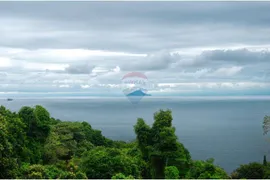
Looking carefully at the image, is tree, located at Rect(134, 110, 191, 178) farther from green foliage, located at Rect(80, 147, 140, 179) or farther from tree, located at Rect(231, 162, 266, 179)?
green foliage, located at Rect(80, 147, 140, 179)

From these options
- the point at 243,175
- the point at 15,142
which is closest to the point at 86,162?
the point at 15,142

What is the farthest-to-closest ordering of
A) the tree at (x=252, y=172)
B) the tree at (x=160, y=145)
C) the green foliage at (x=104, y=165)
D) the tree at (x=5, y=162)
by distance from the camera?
the tree at (x=252, y=172), the tree at (x=160, y=145), the green foliage at (x=104, y=165), the tree at (x=5, y=162)

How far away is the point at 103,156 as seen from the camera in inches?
735

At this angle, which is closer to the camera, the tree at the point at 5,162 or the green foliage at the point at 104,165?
the tree at the point at 5,162

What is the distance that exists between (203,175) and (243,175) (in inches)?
328

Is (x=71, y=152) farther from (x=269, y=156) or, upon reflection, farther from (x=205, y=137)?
(x=205, y=137)

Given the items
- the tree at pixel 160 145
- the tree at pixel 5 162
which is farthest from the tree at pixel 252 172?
the tree at pixel 5 162

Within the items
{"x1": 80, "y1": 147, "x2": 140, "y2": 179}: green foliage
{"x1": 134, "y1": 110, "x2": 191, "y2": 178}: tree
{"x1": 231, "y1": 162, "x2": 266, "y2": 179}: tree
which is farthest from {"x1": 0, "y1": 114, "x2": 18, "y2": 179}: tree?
{"x1": 231, "y1": 162, "x2": 266, "y2": 179}: tree

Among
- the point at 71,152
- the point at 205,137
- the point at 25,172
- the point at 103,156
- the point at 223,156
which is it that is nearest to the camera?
the point at 25,172

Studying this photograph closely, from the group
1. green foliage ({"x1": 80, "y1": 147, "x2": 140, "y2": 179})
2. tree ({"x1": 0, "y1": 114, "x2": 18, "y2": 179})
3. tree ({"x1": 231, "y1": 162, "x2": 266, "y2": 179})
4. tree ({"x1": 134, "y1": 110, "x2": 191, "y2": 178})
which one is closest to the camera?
tree ({"x1": 0, "y1": 114, "x2": 18, "y2": 179})

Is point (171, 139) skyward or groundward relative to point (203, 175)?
skyward

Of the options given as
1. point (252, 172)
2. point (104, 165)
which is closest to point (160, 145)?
point (252, 172)

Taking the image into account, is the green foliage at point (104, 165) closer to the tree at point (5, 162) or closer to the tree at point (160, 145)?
the tree at point (5, 162)

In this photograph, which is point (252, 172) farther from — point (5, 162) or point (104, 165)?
point (5, 162)
